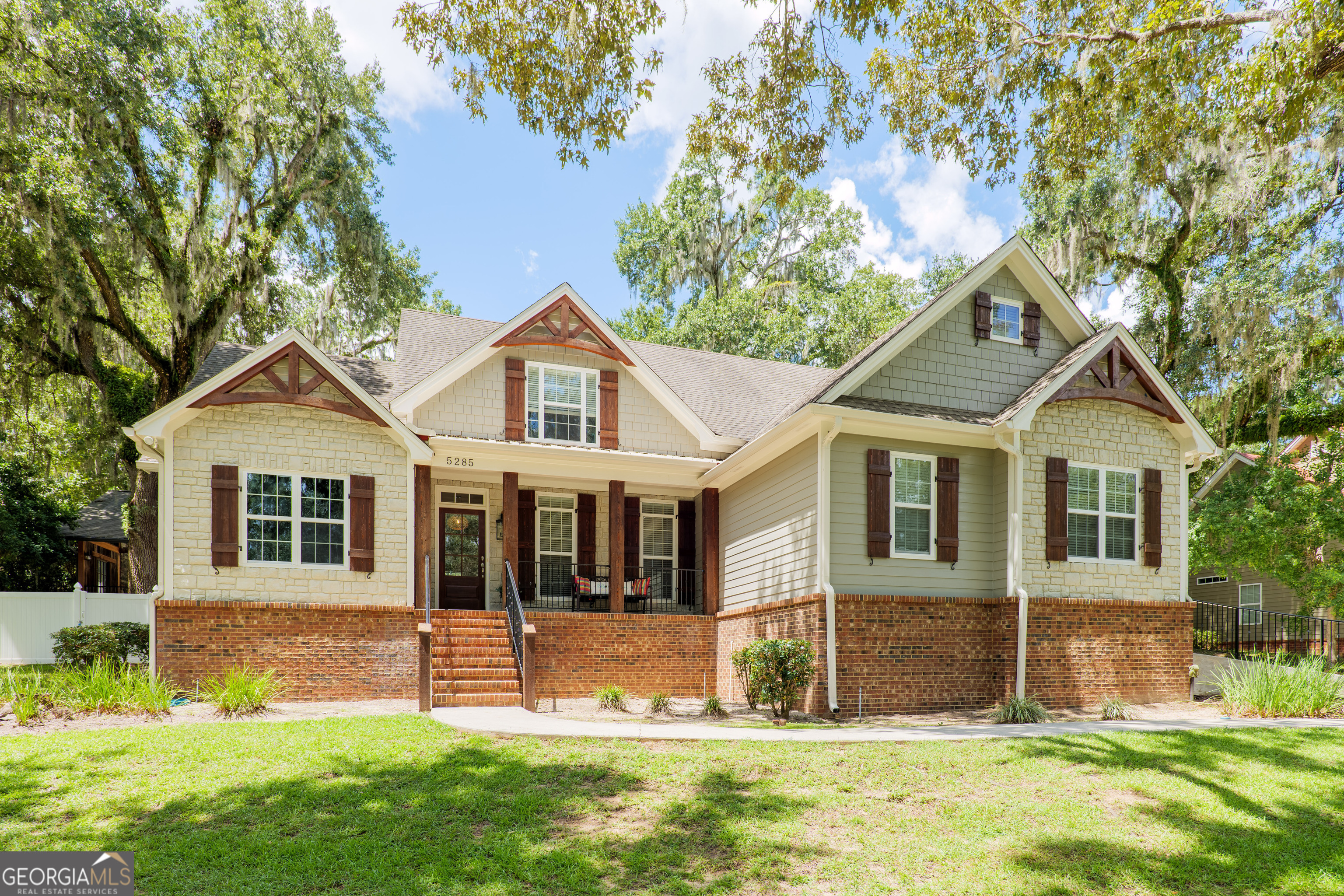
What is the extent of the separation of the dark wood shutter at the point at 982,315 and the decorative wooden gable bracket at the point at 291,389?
9.34m

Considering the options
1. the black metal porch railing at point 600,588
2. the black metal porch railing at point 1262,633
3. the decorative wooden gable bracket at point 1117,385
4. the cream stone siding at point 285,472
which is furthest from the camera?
the black metal porch railing at point 1262,633

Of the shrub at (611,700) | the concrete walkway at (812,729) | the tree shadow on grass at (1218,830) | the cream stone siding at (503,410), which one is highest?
the cream stone siding at (503,410)

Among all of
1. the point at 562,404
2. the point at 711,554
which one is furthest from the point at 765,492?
the point at 562,404

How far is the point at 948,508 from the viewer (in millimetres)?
12055

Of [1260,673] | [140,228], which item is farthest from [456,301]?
[1260,673]

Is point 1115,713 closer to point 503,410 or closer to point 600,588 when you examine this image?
point 600,588

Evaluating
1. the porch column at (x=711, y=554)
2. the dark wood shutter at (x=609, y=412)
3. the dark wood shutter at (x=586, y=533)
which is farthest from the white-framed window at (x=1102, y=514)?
the dark wood shutter at (x=586, y=533)

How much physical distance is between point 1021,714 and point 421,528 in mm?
8963

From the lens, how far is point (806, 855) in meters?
5.43

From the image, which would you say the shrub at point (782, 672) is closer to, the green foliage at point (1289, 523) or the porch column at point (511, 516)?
the porch column at point (511, 516)

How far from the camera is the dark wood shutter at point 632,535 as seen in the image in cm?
1573

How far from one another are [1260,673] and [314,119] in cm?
2020

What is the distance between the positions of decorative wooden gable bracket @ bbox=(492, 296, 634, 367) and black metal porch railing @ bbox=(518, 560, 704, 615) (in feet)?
12.9

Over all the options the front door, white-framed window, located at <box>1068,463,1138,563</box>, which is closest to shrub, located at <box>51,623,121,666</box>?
the front door
